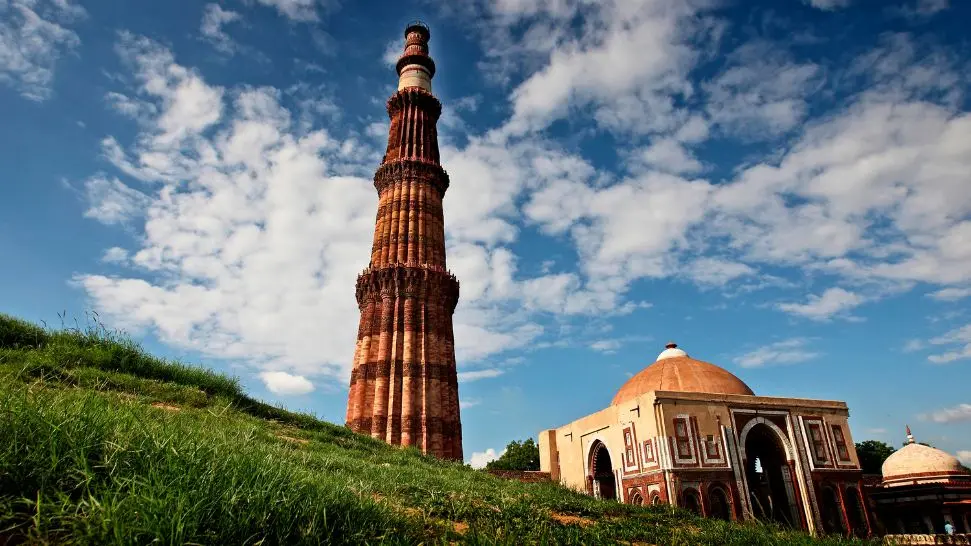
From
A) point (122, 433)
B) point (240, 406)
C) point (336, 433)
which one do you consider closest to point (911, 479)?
point (336, 433)

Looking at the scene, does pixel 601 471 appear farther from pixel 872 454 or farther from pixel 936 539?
pixel 872 454

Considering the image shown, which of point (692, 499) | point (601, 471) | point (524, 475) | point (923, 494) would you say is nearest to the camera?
point (692, 499)

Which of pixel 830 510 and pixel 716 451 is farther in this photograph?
pixel 830 510

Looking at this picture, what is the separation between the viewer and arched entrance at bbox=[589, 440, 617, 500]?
20.4m

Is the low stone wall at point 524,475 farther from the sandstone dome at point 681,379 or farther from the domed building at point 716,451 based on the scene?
the sandstone dome at point 681,379

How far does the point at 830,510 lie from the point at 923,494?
461cm

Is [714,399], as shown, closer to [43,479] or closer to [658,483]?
A: [658,483]

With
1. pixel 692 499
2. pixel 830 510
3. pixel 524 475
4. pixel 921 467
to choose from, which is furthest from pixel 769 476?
pixel 524 475

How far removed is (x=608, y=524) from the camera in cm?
693

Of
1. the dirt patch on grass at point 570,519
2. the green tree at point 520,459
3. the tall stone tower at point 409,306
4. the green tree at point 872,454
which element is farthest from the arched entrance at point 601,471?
the green tree at point 872,454

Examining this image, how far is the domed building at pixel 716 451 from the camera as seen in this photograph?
17.1 m

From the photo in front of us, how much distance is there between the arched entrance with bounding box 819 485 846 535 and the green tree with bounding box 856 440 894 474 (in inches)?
941

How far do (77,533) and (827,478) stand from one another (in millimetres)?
22444

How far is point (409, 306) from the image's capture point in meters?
24.0
